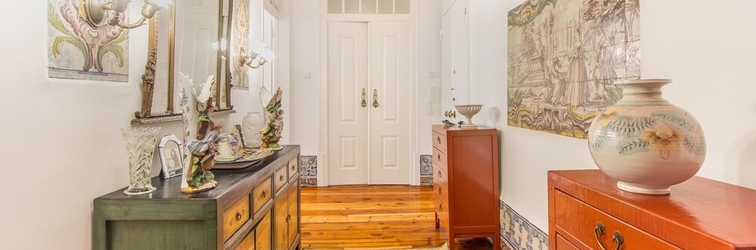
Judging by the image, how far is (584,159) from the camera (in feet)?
5.19

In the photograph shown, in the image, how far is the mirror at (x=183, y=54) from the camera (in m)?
1.51

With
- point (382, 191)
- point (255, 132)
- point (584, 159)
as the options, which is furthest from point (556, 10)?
point (382, 191)

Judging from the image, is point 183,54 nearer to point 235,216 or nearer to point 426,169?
point 235,216

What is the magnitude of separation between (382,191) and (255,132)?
88.8 inches

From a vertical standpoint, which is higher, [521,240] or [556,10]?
[556,10]

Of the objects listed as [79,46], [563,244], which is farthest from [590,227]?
[79,46]

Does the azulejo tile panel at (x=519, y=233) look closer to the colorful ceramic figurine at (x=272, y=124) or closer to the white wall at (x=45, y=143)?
the colorful ceramic figurine at (x=272, y=124)

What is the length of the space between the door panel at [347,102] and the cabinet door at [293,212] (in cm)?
211

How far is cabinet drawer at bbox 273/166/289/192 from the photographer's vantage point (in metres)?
1.92

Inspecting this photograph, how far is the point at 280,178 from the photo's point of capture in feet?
6.65

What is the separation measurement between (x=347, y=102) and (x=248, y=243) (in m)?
3.11

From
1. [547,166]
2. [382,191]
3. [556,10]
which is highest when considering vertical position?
[556,10]

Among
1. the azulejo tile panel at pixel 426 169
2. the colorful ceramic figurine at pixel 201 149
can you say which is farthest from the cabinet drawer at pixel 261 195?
the azulejo tile panel at pixel 426 169

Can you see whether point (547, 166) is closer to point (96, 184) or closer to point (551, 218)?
point (551, 218)
